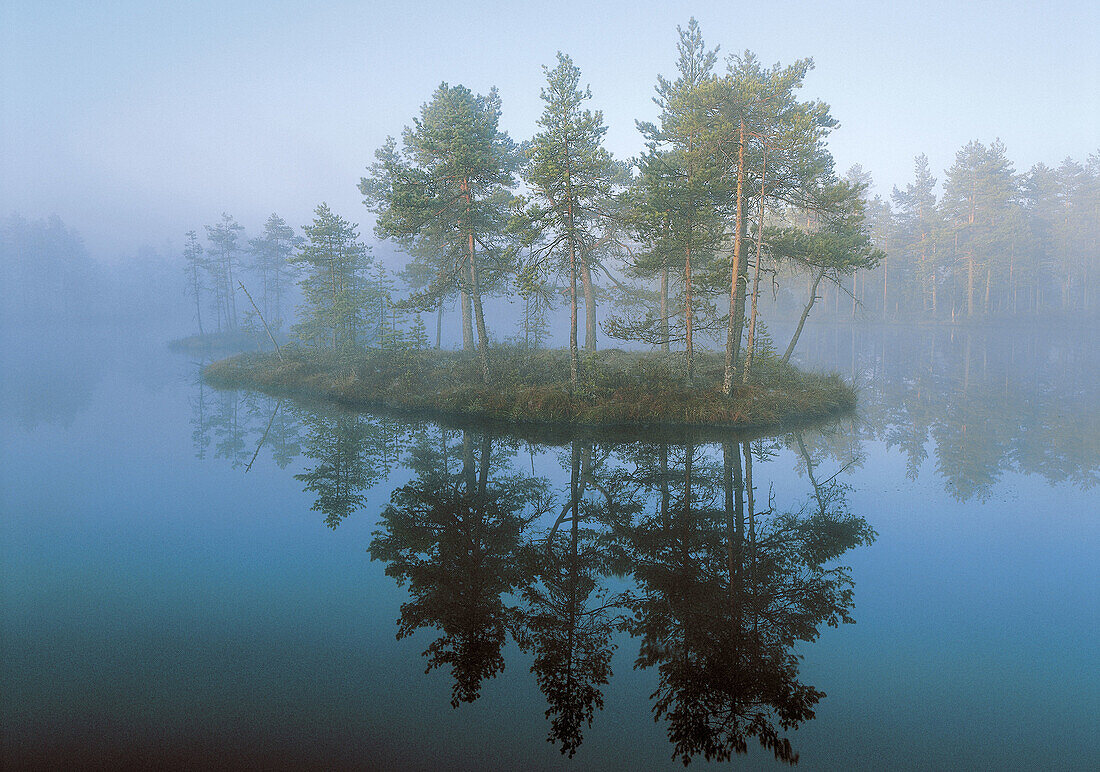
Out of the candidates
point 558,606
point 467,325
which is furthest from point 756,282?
point 467,325

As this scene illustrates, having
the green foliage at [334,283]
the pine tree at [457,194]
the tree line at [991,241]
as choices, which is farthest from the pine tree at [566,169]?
the tree line at [991,241]

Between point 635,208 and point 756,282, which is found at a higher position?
point 635,208

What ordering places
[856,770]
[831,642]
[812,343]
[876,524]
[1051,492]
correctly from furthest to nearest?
[812,343], [1051,492], [876,524], [831,642], [856,770]

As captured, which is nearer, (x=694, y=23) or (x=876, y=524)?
(x=876, y=524)

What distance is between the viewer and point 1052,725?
17.7 ft

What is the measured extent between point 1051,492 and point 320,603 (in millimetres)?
17005

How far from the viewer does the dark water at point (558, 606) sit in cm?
524

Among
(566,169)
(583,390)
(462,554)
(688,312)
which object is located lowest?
(462,554)

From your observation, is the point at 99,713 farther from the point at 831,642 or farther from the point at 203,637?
the point at 831,642

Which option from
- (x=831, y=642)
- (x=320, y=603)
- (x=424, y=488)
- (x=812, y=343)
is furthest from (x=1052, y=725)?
(x=812, y=343)

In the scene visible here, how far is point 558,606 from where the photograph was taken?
7734 millimetres

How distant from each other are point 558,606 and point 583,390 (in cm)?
1479

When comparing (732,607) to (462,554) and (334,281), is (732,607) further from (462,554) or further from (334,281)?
(334,281)

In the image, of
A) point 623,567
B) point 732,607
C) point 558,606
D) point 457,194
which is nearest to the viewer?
point 732,607
